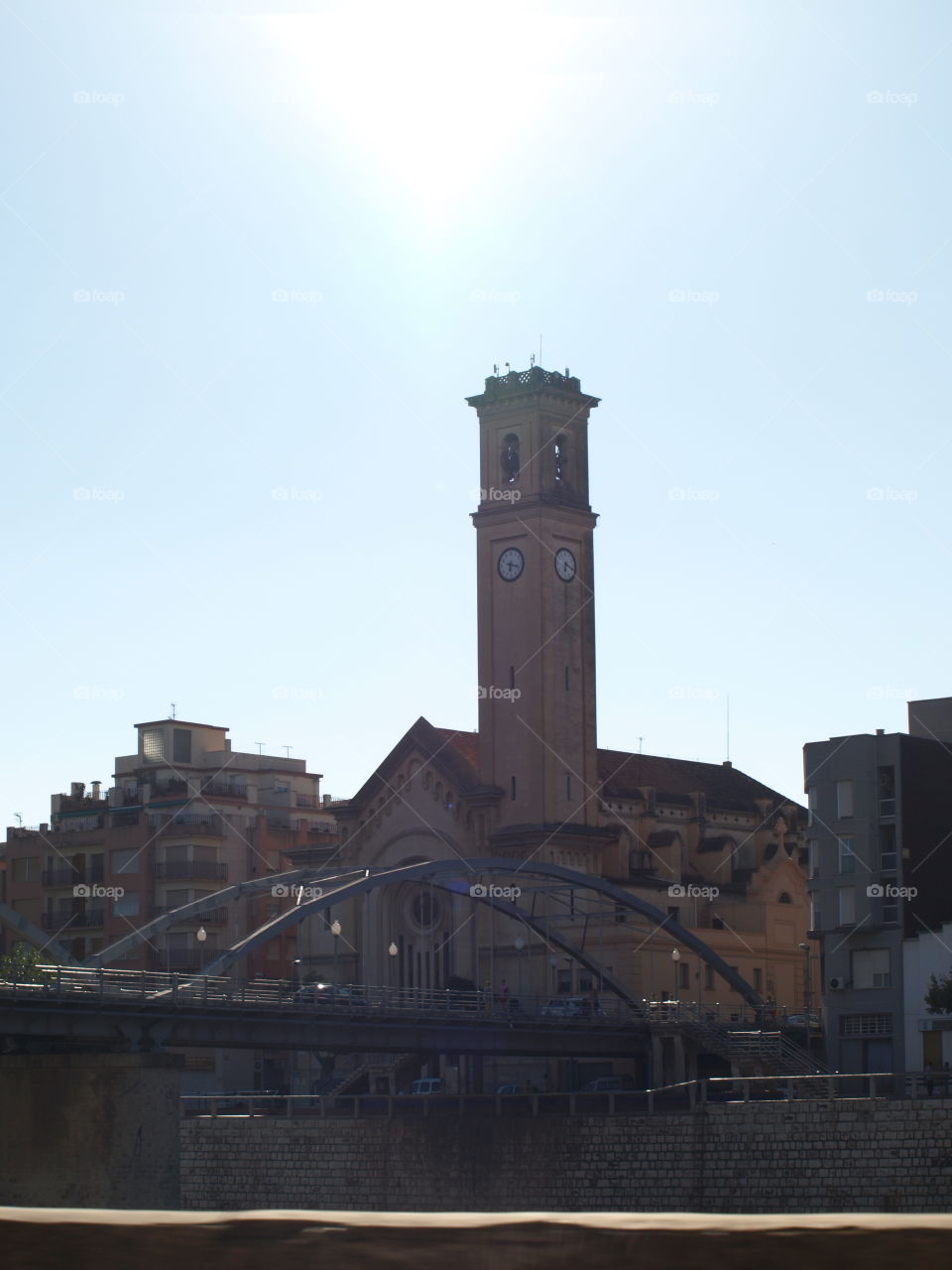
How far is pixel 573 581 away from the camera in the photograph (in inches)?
3957

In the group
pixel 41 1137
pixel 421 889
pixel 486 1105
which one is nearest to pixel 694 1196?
pixel 486 1105

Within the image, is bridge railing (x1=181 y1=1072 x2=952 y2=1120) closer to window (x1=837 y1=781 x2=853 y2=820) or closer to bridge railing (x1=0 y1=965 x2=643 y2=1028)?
bridge railing (x1=0 y1=965 x2=643 y2=1028)

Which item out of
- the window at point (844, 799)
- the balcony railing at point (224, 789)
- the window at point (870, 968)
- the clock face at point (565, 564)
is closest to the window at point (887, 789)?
the window at point (844, 799)

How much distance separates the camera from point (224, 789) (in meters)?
113

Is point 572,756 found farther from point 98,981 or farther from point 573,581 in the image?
point 98,981

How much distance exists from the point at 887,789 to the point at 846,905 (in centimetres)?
462

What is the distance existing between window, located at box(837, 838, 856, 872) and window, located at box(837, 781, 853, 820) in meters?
0.94

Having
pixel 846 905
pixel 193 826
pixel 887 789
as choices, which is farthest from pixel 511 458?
pixel 846 905

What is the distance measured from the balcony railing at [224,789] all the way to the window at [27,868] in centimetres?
1055

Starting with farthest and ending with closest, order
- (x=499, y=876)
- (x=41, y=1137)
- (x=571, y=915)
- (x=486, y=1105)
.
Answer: (x=499, y=876) < (x=571, y=915) < (x=486, y=1105) < (x=41, y=1137)

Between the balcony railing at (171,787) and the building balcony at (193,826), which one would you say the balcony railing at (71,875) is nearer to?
the building balcony at (193,826)

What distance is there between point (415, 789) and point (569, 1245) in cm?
9287

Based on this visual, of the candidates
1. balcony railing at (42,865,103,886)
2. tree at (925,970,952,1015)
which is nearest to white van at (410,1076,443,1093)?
tree at (925,970,952,1015)

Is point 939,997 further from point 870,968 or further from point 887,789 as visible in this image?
point 887,789
